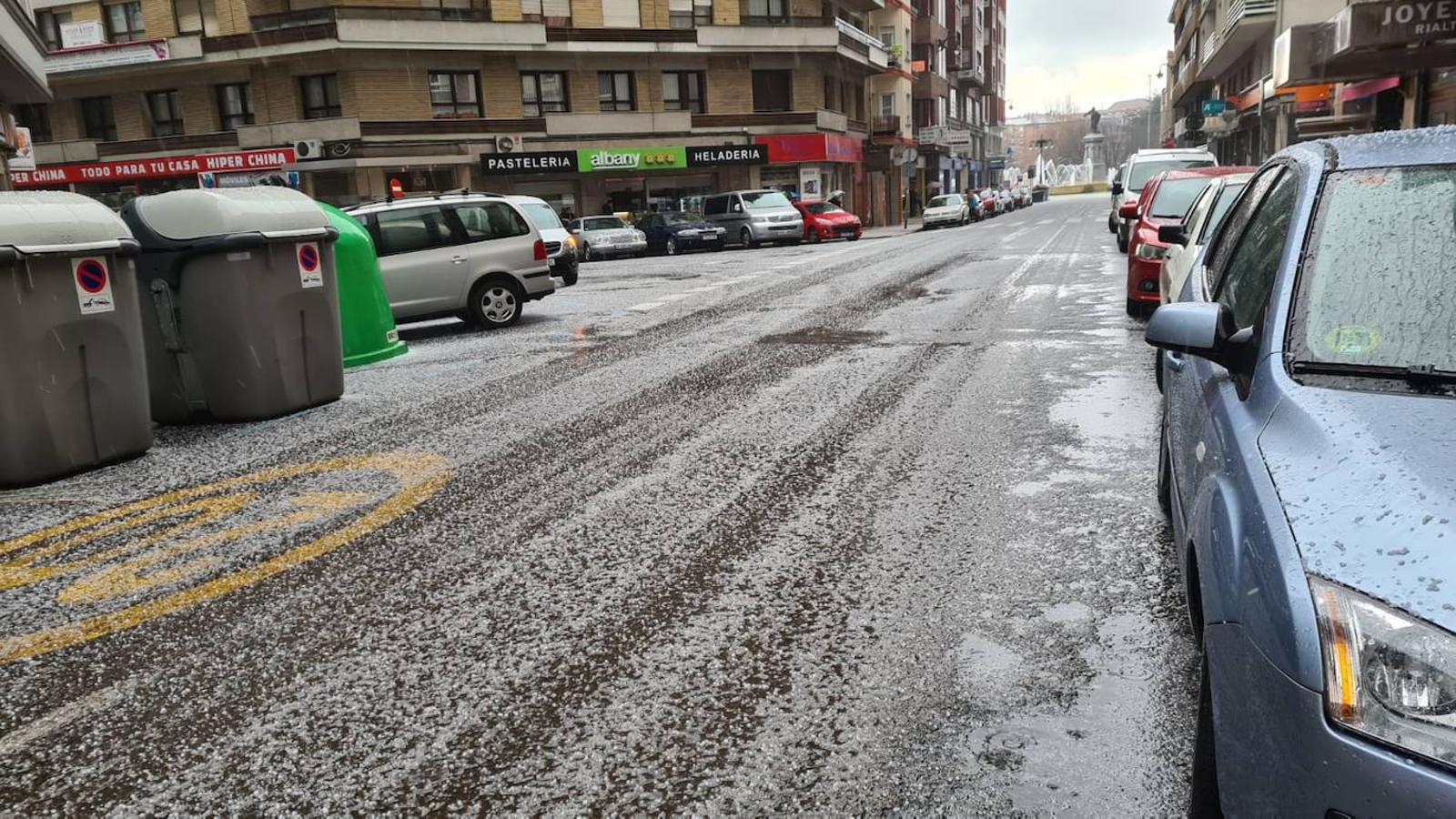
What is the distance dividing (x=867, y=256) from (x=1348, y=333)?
21.6 metres

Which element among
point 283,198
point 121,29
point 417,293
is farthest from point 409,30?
point 283,198

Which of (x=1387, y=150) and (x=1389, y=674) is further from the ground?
(x=1387, y=150)

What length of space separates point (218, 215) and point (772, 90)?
39.2 m

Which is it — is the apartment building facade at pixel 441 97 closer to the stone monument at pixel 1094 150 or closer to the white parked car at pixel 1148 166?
the white parked car at pixel 1148 166

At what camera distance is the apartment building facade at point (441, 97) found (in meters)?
37.1

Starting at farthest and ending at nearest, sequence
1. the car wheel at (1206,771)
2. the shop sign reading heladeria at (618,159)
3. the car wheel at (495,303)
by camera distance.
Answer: the shop sign reading heladeria at (618,159)
the car wheel at (495,303)
the car wheel at (1206,771)

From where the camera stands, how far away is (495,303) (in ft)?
42.9

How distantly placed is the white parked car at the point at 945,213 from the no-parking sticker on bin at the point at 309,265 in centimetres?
3970

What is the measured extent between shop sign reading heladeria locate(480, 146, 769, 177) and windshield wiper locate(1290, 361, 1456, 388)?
126 feet

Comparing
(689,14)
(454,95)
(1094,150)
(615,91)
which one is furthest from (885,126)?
(1094,150)

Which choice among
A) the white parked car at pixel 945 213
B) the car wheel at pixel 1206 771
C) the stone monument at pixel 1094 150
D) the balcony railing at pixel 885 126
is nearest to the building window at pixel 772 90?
the white parked car at pixel 945 213

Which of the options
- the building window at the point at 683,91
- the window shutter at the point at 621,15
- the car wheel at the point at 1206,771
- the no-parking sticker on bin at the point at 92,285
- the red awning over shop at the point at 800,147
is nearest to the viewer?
the car wheel at the point at 1206,771

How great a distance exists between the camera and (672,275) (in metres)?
20.6

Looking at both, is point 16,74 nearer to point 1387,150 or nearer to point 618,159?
point 618,159
